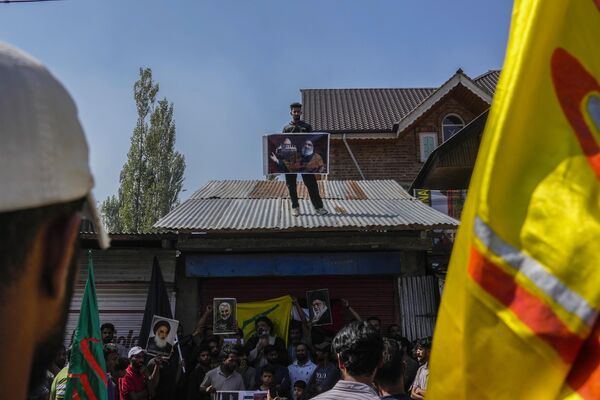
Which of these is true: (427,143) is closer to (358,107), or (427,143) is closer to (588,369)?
(358,107)

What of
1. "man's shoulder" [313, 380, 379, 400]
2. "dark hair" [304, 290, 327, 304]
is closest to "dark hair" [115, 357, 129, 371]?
"dark hair" [304, 290, 327, 304]

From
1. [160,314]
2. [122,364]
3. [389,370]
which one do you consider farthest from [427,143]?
[389,370]

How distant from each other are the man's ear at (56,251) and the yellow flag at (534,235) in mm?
967

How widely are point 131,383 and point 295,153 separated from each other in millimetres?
5192

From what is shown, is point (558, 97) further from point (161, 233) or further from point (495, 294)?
point (161, 233)

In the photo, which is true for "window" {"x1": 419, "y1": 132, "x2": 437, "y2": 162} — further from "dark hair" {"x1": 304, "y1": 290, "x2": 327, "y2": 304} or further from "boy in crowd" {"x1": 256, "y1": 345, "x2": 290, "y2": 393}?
"boy in crowd" {"x1": 256, "y1": 345, "x2": 290, "y2": 393}

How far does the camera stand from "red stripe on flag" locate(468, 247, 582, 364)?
1.36 m

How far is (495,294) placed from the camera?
4.83 ft

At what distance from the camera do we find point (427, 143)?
21531 mm

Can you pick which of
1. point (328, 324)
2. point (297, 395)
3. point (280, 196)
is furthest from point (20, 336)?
point (280, 196)

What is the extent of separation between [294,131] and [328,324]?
3.56 m

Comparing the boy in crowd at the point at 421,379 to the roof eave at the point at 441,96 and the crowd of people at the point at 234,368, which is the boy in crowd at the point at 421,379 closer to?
the crowd of people at the point at 234,368

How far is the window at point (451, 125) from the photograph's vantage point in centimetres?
2166

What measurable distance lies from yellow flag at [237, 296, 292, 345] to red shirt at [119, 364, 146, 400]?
9.33 feet
